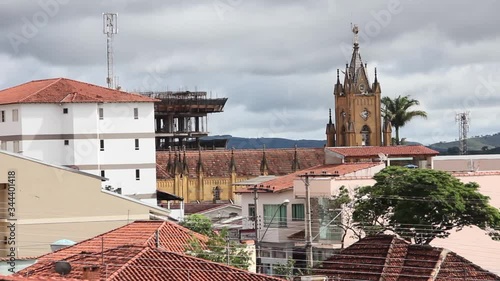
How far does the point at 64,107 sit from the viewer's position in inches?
3051

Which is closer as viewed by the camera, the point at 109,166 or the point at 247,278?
the point at 247,278

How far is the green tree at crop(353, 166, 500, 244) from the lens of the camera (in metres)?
51.0

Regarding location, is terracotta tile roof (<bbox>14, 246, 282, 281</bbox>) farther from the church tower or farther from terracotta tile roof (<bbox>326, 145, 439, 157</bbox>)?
the church tower

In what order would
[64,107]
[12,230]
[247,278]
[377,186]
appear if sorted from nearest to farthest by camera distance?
1. [247,278]
2. [12,230]
3. [377,186]
4. [64,107]

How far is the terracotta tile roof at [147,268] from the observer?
95.8 feet

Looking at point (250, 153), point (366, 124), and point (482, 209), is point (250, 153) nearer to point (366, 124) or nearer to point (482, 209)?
point (366, 124)

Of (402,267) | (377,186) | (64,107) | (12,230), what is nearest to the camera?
(402,267)

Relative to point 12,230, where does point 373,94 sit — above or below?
above

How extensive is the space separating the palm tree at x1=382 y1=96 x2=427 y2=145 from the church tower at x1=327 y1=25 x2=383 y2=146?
7.80 meters

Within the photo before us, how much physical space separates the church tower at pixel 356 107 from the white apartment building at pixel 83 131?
42.2 metres

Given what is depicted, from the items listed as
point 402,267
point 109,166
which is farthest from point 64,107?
point 402,267

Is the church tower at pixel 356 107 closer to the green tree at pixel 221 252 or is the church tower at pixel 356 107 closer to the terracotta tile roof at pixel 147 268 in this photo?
the green tree at pixel 221 252

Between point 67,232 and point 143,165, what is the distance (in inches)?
1055

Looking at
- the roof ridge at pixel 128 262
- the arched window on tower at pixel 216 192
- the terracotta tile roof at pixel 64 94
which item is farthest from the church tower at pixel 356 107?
the roof ridge at pixel 128 262
